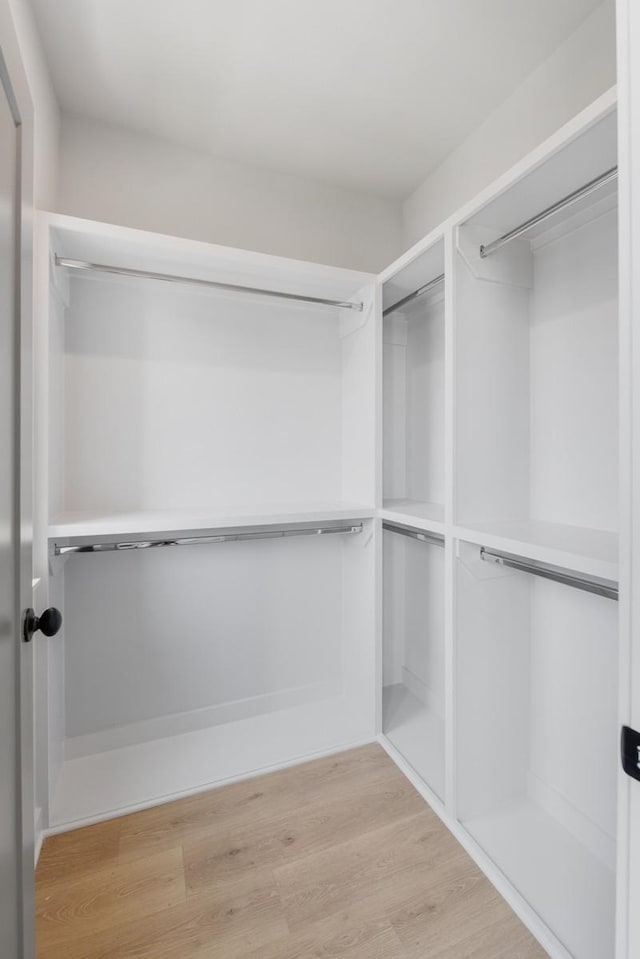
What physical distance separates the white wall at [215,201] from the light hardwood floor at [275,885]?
238 cm

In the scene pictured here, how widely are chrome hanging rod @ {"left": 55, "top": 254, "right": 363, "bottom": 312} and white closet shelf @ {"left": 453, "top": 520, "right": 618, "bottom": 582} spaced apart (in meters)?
1.20

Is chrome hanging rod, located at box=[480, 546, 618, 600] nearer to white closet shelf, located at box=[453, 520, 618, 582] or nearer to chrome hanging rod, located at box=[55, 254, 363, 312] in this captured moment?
white closet shelf, located at box=[453, 520, 618, 582]

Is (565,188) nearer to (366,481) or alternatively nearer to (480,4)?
(480,4)

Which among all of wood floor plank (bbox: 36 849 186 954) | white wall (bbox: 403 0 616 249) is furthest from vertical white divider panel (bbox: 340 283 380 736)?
wood floor plank (bbox: 36 849 186 954)

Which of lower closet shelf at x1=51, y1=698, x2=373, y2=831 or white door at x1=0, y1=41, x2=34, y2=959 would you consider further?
lower closet shelf at x1=51, y1=698, x2=373, y2=831

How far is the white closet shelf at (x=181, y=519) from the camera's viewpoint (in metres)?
1.59

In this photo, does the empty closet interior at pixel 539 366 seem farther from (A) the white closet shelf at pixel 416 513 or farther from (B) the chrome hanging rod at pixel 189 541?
(B) the chrome hanging rod at pixel 189 541

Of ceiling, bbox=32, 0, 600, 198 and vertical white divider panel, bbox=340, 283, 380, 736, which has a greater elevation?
ceiling, bbox=32, 0, 600, 198

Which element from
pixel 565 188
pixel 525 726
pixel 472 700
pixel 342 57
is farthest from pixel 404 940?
pixel 342 57

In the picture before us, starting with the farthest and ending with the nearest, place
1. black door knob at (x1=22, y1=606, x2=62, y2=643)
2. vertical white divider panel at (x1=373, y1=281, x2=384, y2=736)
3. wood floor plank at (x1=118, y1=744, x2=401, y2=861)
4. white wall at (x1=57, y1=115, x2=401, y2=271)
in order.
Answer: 1. vertical white divider panel at (x1=373, y1=281, x2=384, y2=736)
2. white wall at (x1=57, y1=115, x2=401, y2=271)
3. wood floor plank at (x1=118, y1=744, x2=401, y2=861)
4. black door knob at (x1=22, y1=606, x2=62, y2=643)

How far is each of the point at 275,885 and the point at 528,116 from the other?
279cm

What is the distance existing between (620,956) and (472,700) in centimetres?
89

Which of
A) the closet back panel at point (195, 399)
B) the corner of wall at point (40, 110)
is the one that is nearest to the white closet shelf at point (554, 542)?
the closet back panel at point (195, 399)

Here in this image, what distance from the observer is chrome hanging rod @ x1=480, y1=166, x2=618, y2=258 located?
46.9 inches
